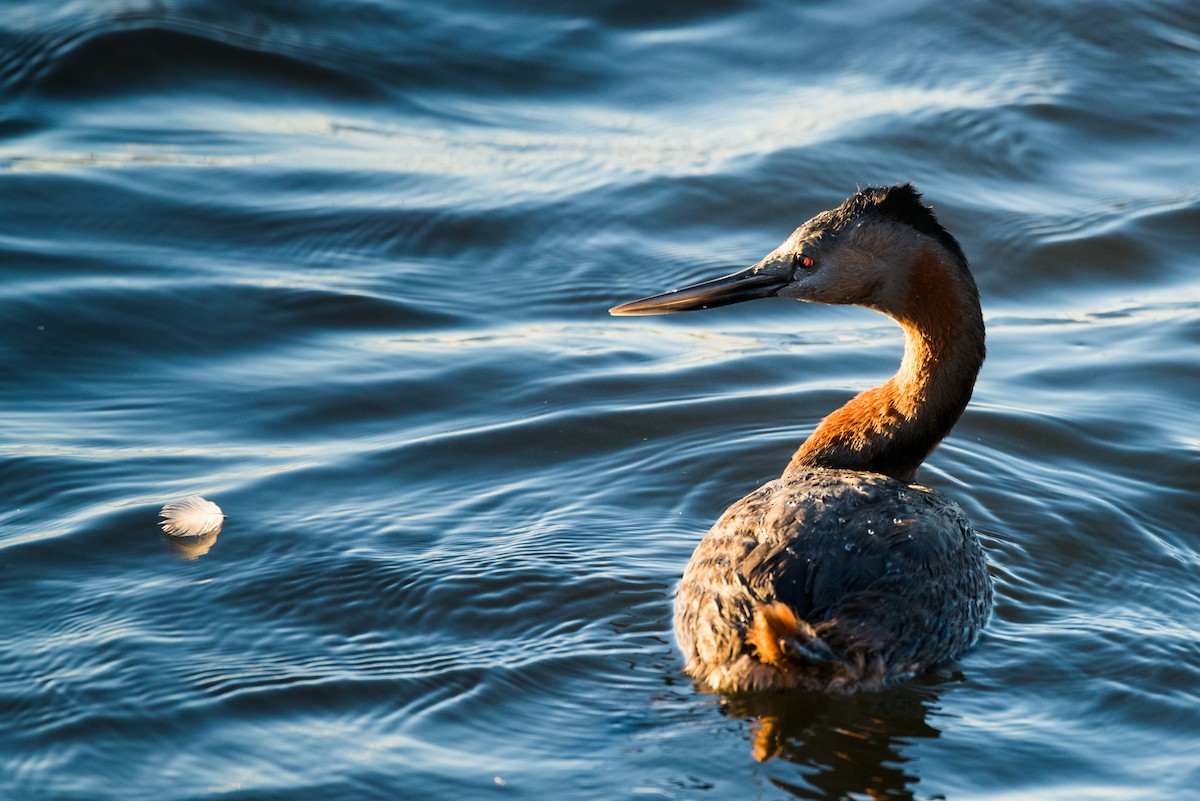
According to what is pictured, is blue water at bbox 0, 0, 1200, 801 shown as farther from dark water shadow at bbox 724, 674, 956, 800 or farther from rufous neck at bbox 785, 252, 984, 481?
rufous neck at bbox 785, 252, 984, 481

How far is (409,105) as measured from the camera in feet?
33.7

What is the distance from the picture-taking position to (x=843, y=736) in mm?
4547

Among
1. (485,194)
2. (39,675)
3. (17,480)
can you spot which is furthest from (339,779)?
(485,194)

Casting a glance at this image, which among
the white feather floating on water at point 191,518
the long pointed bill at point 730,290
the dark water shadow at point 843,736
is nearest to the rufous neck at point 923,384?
the long pointed bill at point 730,290

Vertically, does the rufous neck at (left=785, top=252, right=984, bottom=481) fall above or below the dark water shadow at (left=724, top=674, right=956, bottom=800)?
above

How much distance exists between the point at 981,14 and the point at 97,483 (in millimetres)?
7913

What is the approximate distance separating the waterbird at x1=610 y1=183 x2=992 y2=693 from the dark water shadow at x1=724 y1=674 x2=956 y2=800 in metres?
0.06

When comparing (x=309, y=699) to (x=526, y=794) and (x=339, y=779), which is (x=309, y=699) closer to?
(x=339, y=779)

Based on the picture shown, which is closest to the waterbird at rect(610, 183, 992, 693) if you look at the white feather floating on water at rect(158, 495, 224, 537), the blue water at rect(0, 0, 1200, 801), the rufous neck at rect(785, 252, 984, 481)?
the rufous neck at rect(785, 252, 984, 481)

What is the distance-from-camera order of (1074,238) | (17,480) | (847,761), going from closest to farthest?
(847,761) → (17,480) → (1074,238)

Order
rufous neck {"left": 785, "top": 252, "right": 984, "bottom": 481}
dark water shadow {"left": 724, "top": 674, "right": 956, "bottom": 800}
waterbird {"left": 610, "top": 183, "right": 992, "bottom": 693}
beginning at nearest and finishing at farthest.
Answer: dark water shadow {"left": 724, "top": 674, "right": 956, "bottom": 800} → waterbird {"left": 610, "top": 183, "right": 992, "bottom": 693} → rufous neck {"left": 785, "top": 252, "right": 984, "bottom": 481}

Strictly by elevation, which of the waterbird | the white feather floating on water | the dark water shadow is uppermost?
the waterbird

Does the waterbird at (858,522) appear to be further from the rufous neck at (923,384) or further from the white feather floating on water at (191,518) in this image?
the white feather floating on water at (191,518)

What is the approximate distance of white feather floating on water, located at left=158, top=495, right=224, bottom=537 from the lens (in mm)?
5734
